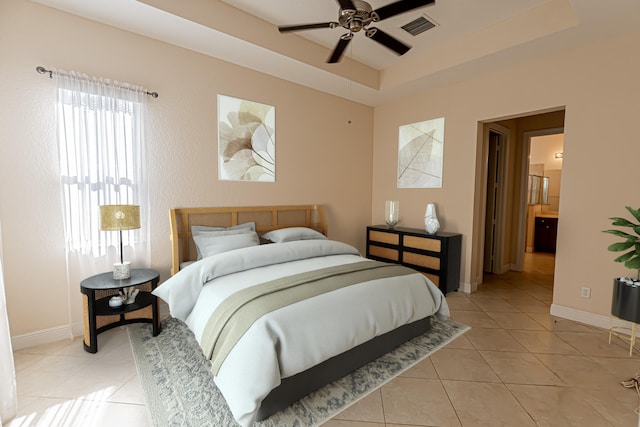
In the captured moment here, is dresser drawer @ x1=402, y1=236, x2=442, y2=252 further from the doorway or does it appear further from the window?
the window

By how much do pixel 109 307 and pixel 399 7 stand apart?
3310 millimetres

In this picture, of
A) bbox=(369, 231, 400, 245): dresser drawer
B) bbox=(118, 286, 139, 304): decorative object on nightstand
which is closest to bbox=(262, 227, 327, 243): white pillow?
bbox=(369, 231, 400, 245): dresser drawer

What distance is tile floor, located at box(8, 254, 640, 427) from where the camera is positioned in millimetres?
1755

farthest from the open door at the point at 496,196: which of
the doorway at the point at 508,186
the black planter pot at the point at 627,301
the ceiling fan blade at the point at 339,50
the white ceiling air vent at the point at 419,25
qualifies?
the ceiling fan blade at the point at 339,50

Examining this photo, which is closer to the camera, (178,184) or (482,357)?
(482,357)

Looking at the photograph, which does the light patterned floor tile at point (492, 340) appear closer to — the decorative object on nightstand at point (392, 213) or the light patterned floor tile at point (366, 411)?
the light patterned floor tile at point (366, 411)

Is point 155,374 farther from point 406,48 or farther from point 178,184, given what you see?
point 406,48

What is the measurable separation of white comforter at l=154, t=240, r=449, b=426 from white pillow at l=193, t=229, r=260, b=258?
39cm

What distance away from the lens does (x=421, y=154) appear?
14.6 feet

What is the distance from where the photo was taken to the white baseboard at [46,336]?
245cm

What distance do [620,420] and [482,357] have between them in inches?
32.1

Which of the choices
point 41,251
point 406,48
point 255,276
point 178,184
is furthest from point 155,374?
point 406,48

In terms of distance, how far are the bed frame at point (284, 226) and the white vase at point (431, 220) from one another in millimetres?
1449

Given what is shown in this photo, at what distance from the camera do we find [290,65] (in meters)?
3.52
